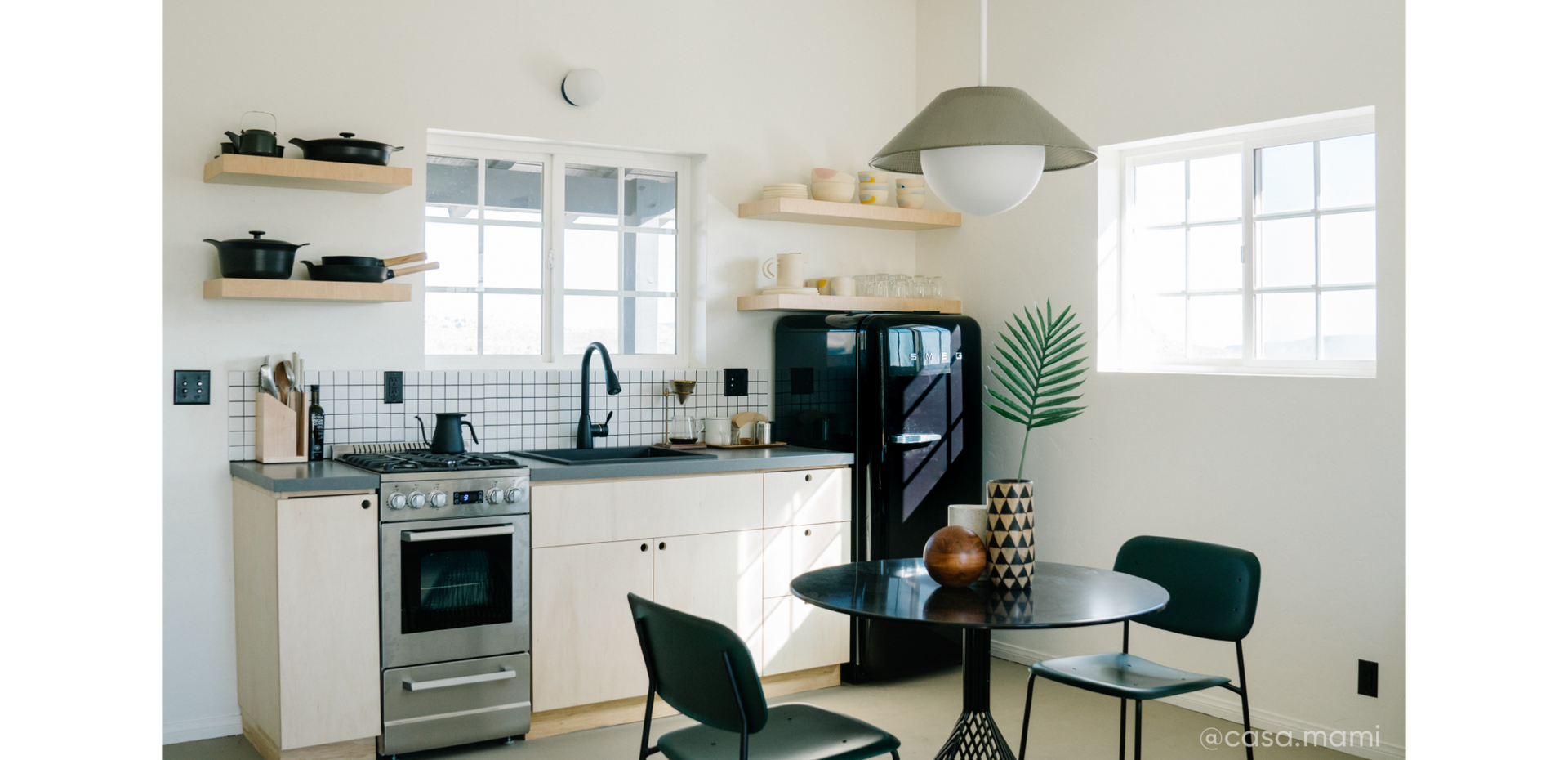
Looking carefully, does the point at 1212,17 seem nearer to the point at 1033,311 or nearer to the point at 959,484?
the point at 1033,311

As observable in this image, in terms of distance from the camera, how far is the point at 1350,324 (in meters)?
3.47

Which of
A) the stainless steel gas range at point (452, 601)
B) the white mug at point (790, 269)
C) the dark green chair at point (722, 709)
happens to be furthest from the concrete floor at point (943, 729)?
the white mug at point (790, 269)

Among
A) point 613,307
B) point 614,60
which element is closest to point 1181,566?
point 613,307

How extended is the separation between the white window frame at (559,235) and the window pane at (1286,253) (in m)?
2.13

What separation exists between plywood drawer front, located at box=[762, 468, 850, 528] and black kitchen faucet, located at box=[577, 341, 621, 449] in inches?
25.7

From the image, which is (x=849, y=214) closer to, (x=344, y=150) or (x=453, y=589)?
(x=344, y=150)

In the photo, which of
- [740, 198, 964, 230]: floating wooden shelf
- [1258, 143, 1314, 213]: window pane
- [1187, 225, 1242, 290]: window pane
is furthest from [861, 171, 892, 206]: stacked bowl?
[1258, 143, 1314, 213]: window pane

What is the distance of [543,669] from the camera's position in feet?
11.3

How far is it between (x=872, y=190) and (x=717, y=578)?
5.84 ft

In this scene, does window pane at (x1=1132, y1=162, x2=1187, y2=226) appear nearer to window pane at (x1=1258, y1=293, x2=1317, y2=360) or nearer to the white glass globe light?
window pane at (x1=1258, y1=293, x2=1317, y2=360)

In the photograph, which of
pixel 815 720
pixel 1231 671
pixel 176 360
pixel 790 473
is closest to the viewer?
pixel 815 720

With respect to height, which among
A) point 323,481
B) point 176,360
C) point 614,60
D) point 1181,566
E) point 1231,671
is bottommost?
point 1231,671

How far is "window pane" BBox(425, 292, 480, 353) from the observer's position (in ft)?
12.9

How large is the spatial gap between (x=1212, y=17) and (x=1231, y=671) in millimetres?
2245
